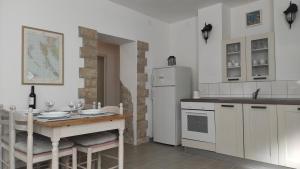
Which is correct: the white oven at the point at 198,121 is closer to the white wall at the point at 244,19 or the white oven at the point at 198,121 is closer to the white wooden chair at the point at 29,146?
the white wall at the point at 244,19

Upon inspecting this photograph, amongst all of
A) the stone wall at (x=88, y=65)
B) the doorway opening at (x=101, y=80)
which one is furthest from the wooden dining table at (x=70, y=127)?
the doorway opening at (x=101, y=80)

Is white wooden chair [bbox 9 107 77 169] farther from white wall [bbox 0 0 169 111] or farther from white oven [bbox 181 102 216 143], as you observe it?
white oven [bbox 181 102 216 143]

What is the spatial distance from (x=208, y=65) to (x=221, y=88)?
483mm

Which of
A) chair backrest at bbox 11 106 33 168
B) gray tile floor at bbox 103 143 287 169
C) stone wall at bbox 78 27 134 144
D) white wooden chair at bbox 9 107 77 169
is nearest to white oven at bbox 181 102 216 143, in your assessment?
gray tile floor at bbox 103 143 287 169

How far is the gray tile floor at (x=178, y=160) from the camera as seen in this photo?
9.37ft

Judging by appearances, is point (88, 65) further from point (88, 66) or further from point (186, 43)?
point (186, 43)

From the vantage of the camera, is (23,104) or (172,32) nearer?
(23,104)

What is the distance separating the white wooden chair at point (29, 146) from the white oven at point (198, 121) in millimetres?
2040

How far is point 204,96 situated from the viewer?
396 centimetres

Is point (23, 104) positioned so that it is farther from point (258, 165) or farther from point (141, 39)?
point (258, 165)

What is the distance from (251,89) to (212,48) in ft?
3.23

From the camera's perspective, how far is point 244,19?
12.5 feet

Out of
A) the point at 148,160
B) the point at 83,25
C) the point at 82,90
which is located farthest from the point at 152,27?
the point at 148,160

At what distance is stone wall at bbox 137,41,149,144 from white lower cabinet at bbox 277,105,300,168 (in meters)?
2.31
